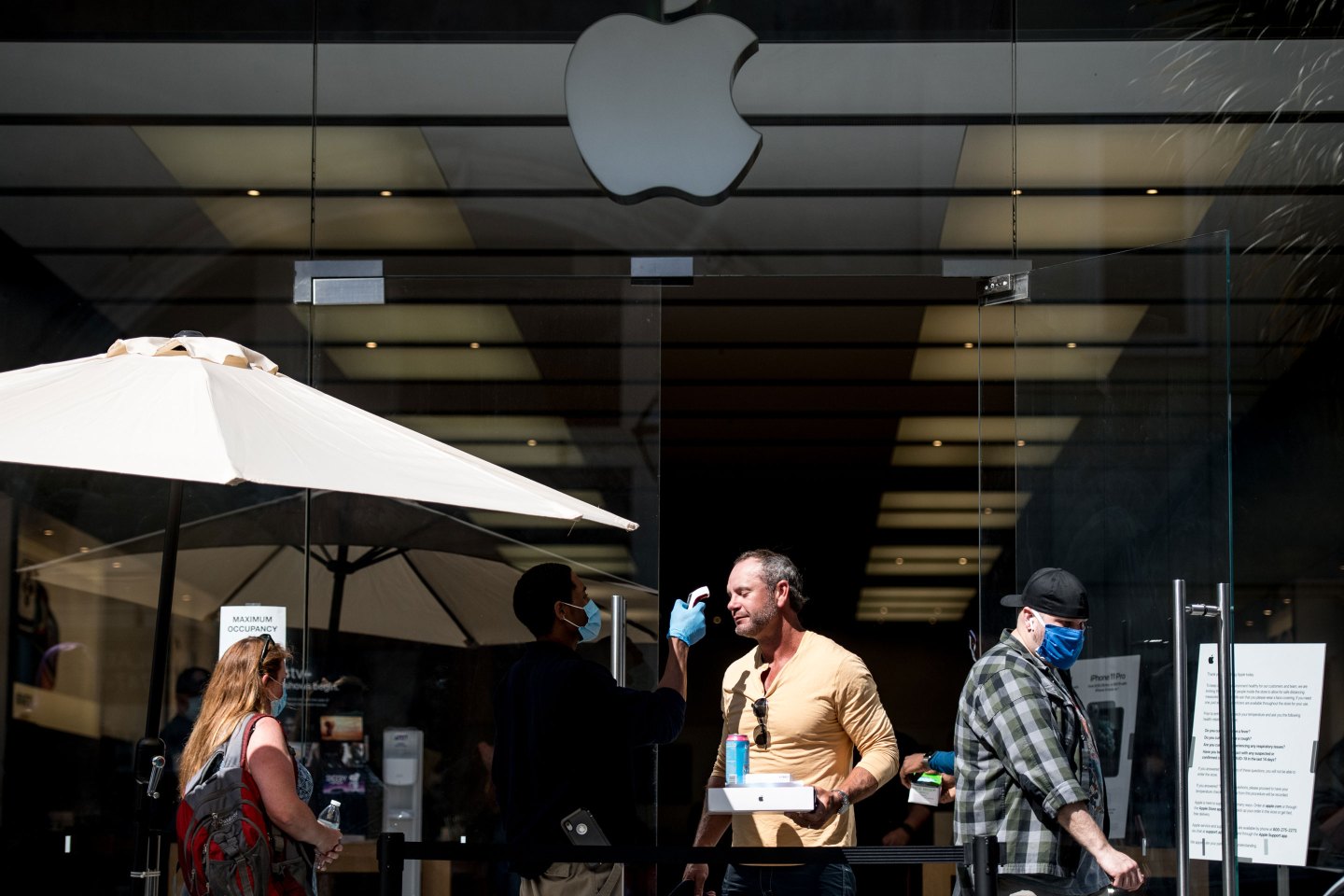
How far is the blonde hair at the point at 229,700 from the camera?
4.08m

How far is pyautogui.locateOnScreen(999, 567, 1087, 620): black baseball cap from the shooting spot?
442 centimetres

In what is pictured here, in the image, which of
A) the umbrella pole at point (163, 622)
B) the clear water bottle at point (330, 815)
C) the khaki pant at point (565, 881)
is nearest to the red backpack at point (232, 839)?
the clear water bottle at point (330, 815)

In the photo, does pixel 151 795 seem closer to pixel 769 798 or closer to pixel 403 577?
pixel 769 798

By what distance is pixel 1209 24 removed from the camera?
589cm

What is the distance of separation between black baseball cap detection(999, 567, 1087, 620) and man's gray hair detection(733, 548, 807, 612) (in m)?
0.87

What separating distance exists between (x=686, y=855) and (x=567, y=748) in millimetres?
929

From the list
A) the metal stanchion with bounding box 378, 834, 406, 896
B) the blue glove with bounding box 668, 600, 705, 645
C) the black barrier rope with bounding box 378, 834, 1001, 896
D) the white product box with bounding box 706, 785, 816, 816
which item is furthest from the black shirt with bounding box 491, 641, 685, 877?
the metal stanchion with bounding box 378, 834, 406, 896

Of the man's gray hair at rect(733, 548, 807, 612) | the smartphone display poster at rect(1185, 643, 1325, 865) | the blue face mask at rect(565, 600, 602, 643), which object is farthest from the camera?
the man's gray hair at rect(733, 548, 807, 612)

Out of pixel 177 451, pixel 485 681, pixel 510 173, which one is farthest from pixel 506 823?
pixel 510 173

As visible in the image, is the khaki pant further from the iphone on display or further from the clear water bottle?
the iphone on display

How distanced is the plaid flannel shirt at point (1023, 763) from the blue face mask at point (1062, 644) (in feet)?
0.45

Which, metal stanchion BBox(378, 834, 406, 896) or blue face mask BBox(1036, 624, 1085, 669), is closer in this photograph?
metal stanchion BBox(378, 834, 406, 896)

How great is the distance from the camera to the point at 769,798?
459cm

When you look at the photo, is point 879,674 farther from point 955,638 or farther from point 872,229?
point 872,229
